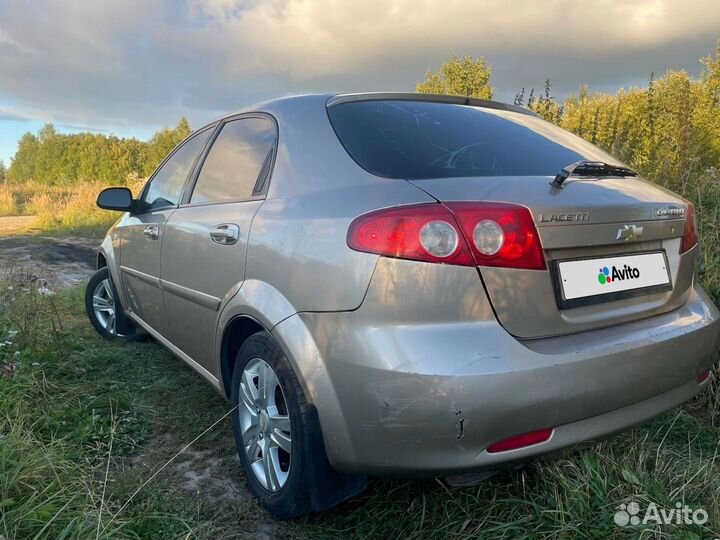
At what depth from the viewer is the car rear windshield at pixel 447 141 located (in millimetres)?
1832

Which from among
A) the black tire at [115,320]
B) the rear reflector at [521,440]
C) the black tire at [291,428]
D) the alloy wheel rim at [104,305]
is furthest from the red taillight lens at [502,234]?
the alloy wheel rim at [104,305]

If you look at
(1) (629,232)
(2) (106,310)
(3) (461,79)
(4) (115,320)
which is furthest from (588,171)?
(3) (461,79)

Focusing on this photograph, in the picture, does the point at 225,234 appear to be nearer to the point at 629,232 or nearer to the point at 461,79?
the point at 629,232

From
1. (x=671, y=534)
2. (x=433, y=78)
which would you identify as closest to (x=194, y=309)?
(x=671, y=534)

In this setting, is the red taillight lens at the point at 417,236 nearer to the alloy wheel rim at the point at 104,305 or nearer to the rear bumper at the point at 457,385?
the rear bumper at the point at 457,385

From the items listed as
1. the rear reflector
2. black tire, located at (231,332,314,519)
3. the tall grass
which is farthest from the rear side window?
the tall grass

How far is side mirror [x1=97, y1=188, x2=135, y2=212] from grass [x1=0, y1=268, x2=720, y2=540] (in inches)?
41.5

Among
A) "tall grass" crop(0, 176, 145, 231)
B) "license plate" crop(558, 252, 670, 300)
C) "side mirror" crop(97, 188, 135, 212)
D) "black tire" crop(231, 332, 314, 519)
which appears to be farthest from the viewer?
"tall grass" crop(0, 176, 145, 231)

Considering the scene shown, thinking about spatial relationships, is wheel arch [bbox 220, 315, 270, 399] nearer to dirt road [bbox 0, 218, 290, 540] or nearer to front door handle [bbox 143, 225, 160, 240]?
dirt road [bbox 0, 218, 290, 540]

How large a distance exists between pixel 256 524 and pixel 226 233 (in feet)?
3.91

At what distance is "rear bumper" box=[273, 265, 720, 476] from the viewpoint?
1.47 meters

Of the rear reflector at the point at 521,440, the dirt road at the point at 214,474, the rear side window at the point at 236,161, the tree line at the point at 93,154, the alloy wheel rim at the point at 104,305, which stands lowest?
the dirt road at the point at 214,474

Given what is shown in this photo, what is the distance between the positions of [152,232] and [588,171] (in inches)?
95.5

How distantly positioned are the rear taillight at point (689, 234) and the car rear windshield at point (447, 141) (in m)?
0.40
